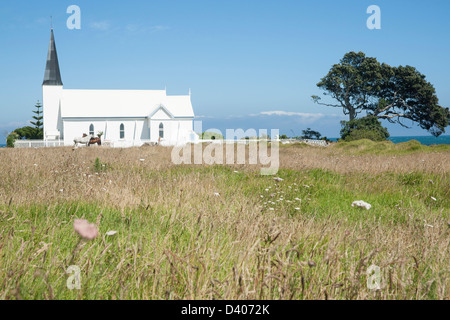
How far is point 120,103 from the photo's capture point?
→ 172ft

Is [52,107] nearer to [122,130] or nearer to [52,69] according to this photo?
[52,69]

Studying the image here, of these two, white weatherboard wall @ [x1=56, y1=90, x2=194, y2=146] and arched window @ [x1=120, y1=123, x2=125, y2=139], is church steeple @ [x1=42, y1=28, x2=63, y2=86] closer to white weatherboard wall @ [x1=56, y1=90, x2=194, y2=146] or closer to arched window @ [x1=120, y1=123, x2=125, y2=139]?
white weatherboard wall @ [x1=56, y1=90, x2=194, y2=146]

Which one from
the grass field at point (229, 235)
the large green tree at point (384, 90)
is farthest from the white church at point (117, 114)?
the grass field at point (229, 235)

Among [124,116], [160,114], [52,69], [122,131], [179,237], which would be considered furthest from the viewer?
[52,69]

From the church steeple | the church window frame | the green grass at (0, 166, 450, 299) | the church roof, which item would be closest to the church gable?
the church roof

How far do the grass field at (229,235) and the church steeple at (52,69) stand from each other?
52.2m

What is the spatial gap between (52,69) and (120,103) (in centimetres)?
1358

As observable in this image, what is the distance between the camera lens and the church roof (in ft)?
164

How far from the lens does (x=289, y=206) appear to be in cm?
629

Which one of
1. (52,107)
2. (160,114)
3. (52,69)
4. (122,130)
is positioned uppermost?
(52,69)

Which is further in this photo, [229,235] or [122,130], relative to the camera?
[122,130]

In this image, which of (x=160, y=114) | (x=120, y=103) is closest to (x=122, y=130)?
(x=120, y=103)

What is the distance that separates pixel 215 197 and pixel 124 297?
11.9 feet
